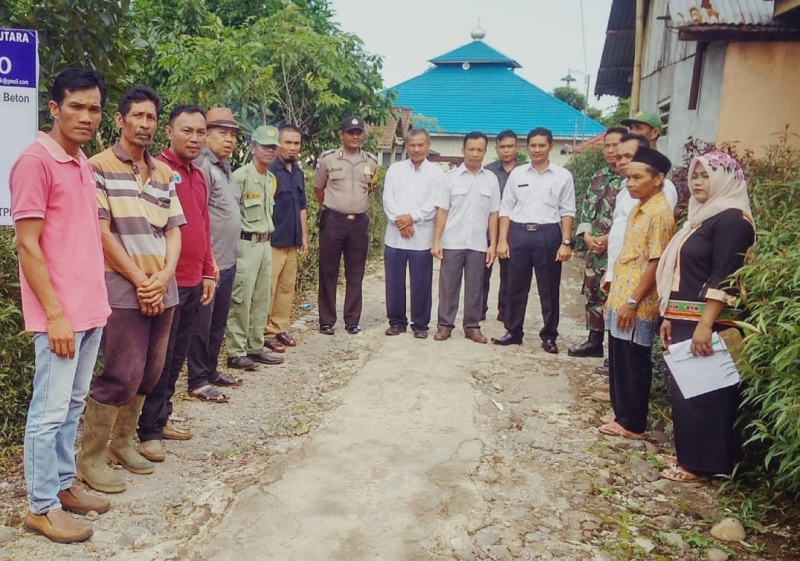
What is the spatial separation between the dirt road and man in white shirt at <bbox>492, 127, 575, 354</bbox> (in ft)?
3.01

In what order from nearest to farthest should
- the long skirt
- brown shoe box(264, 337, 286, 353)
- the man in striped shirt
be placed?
1. the man in striped shirt
2. the long skirt
3. brown shoe box(264, 337, 286, 353)

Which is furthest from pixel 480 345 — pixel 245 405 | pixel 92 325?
pixel 92 325

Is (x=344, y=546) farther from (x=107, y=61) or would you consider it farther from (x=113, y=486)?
(x=107, y=61)

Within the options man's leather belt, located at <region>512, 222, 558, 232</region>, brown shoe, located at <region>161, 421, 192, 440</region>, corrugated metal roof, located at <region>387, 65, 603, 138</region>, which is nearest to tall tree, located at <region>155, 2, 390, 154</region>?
man's leather belt, located at <region>512, 222, 558, 232</region>

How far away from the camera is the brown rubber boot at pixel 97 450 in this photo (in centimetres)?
340

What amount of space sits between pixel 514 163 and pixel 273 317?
3.18 metres

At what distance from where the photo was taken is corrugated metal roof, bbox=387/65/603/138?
28797 millimetres

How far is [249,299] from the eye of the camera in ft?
18.8

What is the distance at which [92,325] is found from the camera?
9.90ft

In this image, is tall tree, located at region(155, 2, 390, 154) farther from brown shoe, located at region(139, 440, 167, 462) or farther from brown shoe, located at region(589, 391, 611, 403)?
brown shoe, located at region(139, 440, 167, 462)

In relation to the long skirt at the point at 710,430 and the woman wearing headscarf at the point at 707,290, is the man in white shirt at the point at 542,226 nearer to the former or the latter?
the woman wearing headscarf at the point at 707,290

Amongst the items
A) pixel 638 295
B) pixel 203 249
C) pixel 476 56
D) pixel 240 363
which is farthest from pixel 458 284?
pixel 476 56

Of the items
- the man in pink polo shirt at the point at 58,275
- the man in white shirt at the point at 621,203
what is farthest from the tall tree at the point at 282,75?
the man in pink polo shirt at the point at 58,275

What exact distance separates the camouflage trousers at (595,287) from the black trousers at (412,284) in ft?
4.82
